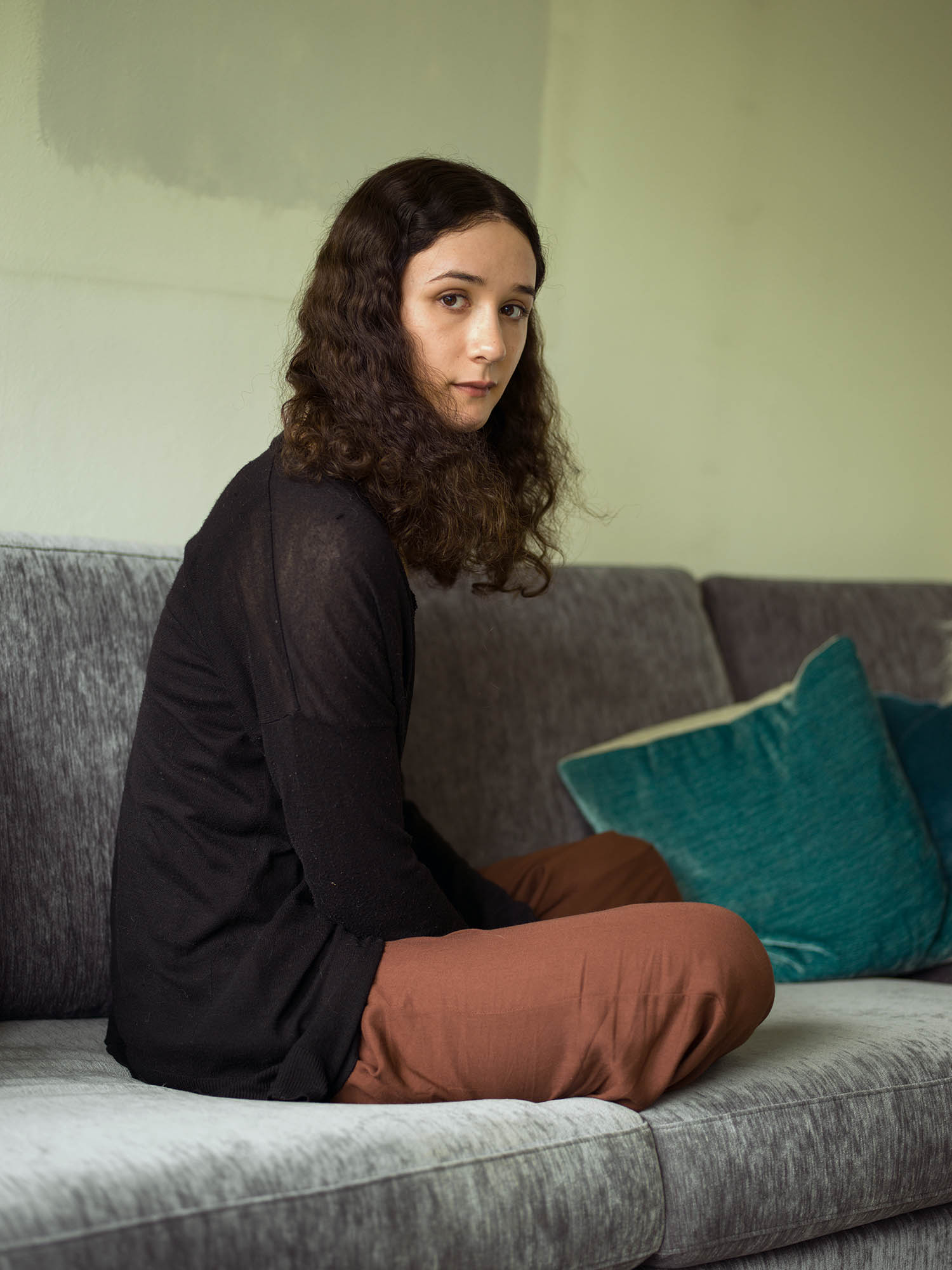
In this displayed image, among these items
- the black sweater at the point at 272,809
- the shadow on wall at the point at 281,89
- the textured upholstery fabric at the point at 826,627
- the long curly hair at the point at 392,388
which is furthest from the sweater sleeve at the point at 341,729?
the textured upholstery fabric at the point at 826,627

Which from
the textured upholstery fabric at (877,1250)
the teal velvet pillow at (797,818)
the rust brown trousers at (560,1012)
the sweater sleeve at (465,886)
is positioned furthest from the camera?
the teal velvet pillow at (797,818)

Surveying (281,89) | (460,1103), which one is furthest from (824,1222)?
(281,89)

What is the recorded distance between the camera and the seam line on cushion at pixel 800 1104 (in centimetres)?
116

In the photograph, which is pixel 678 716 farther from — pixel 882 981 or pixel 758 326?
pixel 758 326

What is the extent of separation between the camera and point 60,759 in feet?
4.76

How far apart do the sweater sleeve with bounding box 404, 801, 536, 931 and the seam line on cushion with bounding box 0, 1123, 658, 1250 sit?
1.53 ft

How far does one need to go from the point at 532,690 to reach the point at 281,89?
3.34 ft

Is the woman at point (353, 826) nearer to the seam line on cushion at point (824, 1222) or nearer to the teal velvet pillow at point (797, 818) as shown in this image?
the seam line on cushion at point (824, 1222)

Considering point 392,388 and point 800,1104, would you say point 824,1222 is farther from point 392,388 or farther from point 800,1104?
point 392,388

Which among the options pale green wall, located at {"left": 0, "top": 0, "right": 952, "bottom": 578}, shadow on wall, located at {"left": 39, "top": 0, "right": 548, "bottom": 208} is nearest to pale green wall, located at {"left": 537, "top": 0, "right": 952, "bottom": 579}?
pale green wall, located at {"left": 0, "top": 0, "right": 952, "bottom": 578}

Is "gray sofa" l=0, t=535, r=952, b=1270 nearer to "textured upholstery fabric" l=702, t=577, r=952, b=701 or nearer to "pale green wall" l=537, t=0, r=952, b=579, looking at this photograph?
"textured upholstery fabric" l=702, t=577, r=952, b=701

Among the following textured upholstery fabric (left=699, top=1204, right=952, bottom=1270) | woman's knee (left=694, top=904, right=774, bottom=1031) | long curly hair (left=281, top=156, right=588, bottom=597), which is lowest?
textured upholstery fabric (left=699, top=1204, right=952, bottom=1270)

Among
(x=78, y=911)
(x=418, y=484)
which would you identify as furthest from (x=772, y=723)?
(x=78, y=911)

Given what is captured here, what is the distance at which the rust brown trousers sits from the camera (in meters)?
1.13
